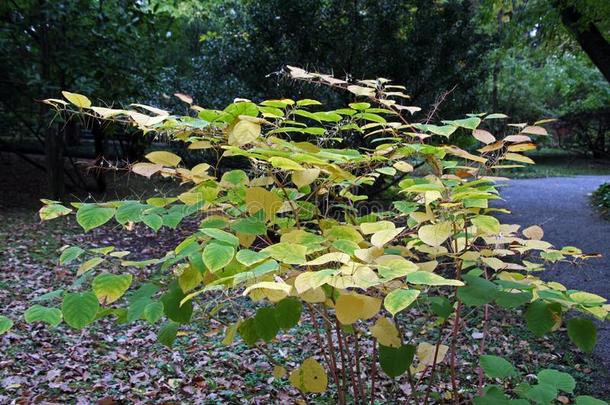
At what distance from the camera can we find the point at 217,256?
0.97 meters

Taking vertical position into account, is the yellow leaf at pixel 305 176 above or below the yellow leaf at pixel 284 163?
below

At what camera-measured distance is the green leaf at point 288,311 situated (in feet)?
3.77

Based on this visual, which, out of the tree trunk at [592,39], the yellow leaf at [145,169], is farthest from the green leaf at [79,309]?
the tree trunk at [592,39]

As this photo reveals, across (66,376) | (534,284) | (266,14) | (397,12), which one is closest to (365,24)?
(397,12)

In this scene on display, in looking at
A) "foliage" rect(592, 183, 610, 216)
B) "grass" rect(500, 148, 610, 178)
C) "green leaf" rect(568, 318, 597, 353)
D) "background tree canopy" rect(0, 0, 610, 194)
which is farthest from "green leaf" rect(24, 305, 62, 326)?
"grass" rect(500, 148, 610, 178)

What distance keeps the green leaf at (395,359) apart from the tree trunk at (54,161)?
24.5ft

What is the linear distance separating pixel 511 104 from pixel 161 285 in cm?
1845

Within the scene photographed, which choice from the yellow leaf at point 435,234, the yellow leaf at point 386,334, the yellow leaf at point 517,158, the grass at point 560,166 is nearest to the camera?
the yellow leaf at point 435,234

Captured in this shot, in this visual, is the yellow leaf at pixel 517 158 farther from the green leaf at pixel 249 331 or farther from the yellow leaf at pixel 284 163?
the green leaf at pixel 249 331

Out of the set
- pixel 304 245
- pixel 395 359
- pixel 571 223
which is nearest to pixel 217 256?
pixel 304 245

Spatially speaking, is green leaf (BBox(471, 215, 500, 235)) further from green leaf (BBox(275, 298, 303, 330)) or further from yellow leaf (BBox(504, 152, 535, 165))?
green leaf (BBox(275, 298, 303, 330))

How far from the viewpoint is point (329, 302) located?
3.72ft

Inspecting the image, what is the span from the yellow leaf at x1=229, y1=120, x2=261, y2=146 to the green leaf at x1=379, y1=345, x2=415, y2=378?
2.08ft

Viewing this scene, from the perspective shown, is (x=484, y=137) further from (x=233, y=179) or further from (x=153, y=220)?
(x=153, y=220)
